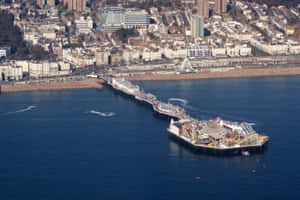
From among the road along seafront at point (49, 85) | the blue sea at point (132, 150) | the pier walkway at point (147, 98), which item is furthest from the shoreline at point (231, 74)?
the blue sea at point (132, 150)

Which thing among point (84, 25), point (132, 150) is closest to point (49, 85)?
point (132, 150)

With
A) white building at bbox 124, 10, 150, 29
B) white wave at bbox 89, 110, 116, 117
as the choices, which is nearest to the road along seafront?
white wave at bbox 89, 110, 116, 117

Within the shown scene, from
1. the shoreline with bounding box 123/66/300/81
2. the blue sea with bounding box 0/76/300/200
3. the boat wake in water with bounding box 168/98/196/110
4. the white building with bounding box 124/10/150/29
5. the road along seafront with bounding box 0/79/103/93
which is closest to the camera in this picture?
the blue sea with bounding box 0/76/300/200

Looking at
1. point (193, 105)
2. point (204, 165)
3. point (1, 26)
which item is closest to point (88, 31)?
point (1, 26)

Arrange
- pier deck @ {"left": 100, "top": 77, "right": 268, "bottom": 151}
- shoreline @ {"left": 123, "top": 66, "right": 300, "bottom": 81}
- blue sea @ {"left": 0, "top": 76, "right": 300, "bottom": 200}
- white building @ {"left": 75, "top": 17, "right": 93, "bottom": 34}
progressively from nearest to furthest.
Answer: blue sea @ {"left": 0, "top": 76, "right": 300, "bottom": 200}, pier deck @ {"left": 100, "top": 77, "right": 268, "bottom": 151}, shoreline @ {"left": 123, "top": 66, "right": 300, "bottom": 81}, white building @ {"left": 75, "top": 17, "right": 93, "bottom": 34}

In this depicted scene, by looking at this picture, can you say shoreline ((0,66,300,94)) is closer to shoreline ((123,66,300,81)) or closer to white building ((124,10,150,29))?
shoreline ((123,66,300,81))
